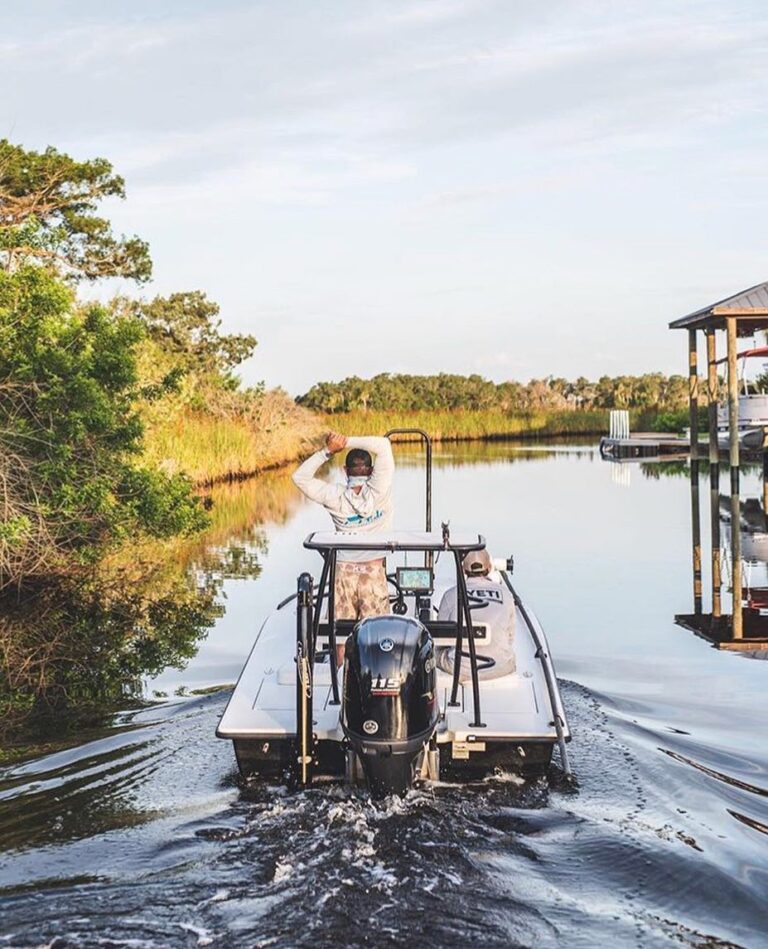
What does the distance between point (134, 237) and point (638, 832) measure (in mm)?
28032

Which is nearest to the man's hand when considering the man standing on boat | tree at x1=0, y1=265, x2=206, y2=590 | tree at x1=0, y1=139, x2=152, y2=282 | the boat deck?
the man standing on boat

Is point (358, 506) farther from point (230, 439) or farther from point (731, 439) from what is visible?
point (230, 439)

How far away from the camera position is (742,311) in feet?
70.1

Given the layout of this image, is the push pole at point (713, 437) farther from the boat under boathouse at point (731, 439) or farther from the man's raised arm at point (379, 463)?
the man's raised arm at point (379, 463)

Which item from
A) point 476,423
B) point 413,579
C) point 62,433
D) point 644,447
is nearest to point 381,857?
point 413,579

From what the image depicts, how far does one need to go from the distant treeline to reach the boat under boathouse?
1526 inches

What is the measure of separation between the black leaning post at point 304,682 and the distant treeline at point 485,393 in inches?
2305

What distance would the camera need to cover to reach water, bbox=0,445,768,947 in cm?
459

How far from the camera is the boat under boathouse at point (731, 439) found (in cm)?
1193

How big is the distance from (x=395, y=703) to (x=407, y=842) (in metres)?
0.64

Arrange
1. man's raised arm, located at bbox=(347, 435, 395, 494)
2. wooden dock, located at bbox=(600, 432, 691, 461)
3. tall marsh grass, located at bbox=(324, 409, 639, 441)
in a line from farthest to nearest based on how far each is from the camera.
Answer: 1. tall marsh grass, located at bbox=(324, 409, 639, 441)
2. wooden dock, located at bbox=(600, 432, 691, 461)
3. man's raised arm, located at bbox=(347, 435, 395, 494)

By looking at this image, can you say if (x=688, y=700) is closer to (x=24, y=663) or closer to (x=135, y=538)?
(x=24, y=663)

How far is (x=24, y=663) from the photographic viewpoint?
10773 mm

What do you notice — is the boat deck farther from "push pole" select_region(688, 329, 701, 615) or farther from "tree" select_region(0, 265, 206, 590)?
"tree" select_region(0, 265, 206, 590)
